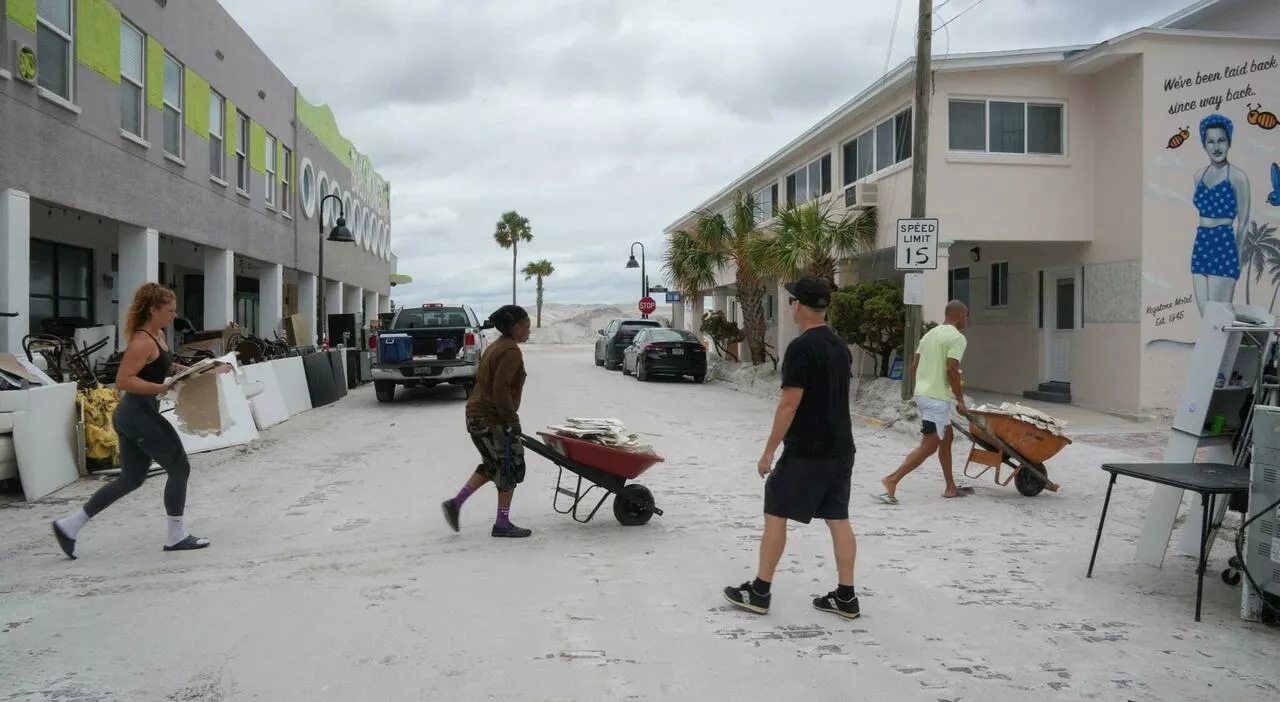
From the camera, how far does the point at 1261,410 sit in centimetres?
472

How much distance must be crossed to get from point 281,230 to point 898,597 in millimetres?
22009

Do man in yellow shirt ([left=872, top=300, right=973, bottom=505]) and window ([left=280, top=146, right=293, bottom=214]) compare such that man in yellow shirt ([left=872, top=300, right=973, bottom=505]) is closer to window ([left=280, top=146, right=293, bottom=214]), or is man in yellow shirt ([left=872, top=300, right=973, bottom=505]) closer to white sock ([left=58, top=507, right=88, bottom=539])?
white sock ([left=58, top=507, right=88, bottom=539])

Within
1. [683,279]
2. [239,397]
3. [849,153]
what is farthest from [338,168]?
[239,397]

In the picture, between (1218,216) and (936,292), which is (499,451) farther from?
(1218,216)

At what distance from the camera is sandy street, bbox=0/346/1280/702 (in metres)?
3.88

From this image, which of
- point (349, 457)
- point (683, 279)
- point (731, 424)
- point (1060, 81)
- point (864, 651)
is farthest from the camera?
point (683, 279)

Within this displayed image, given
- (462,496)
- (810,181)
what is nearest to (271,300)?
(810,181)

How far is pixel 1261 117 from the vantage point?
47.5 ft

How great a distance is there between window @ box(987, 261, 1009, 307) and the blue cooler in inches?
479

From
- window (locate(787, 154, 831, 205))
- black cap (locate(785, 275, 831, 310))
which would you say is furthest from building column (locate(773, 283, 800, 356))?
black cap (locate(785, 275, 831, 310))

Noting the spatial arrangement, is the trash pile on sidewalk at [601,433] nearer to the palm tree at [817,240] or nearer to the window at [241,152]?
the palm tree at [817,240]

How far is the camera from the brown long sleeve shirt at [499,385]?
20.6 ft

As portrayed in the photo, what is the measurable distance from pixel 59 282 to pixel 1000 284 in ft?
61.8

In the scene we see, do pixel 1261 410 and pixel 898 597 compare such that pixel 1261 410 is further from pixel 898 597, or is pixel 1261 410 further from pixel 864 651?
pixel 864 651
